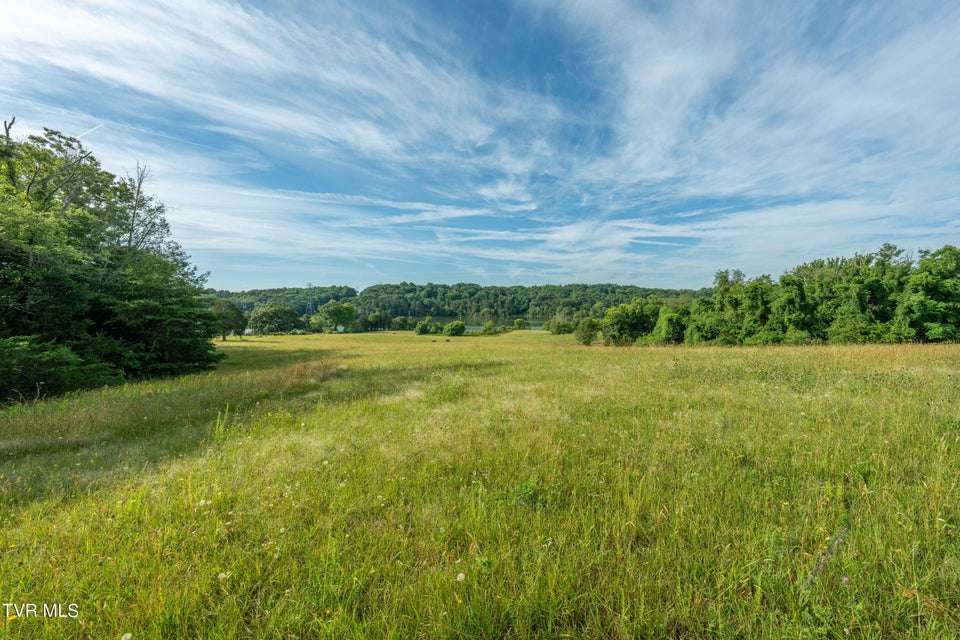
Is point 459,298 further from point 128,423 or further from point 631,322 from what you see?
point 128,423

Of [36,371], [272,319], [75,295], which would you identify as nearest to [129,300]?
[75,295]

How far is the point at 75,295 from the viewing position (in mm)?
13297

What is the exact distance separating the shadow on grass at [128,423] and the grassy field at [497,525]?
0.24 feet

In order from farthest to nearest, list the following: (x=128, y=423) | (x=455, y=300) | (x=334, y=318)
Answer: (x=455, y=300), (x=334, y=318), (x=128, y=423)

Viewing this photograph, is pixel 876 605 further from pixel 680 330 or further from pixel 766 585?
pixel 680 330

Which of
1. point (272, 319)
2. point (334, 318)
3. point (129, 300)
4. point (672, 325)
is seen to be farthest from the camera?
point (334, 318)

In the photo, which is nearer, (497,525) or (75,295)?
(497,525)

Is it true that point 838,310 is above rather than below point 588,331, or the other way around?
above

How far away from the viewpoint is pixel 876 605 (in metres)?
2.29

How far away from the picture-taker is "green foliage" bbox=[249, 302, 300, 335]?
267 feet

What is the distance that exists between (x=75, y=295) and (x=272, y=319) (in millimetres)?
78664

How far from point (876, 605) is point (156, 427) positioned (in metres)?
11.5

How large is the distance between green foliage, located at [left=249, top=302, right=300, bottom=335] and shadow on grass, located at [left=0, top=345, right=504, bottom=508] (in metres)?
80.7


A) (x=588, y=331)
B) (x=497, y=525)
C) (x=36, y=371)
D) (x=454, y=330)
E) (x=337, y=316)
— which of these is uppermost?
(x=588, y=331)
